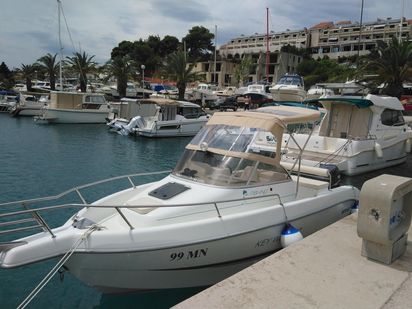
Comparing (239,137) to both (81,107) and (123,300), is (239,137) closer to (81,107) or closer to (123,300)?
(123,300)

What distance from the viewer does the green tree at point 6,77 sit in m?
64.6

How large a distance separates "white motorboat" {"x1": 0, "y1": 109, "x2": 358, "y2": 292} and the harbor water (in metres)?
0.58

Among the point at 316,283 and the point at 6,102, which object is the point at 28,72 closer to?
the point at 6,102

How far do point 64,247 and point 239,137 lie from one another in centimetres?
331

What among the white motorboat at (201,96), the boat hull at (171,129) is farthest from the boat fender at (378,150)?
the white motorboat at (201,96)

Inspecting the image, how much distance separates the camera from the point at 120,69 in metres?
46.1

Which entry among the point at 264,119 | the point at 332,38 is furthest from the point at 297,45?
the point at 264,119

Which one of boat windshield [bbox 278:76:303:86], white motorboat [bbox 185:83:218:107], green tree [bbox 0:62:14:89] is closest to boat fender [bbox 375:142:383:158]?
boat windshield [bbox 278:76:303:86]

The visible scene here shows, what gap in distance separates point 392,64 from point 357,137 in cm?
1737

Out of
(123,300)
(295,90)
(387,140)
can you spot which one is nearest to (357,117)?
(387,140)

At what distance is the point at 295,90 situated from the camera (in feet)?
115

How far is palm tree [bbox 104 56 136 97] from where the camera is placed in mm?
46125

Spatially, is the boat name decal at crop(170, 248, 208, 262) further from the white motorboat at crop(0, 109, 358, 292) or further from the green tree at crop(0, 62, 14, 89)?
the green tree at crop(0, 62, 14, 89)

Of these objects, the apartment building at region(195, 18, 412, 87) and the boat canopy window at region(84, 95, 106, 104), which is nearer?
the boat canopy window at region(84, 95, 106, 104)
